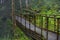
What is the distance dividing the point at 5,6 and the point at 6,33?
4.32m

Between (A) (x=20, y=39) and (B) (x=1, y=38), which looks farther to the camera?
(B) (x=1, y=38)

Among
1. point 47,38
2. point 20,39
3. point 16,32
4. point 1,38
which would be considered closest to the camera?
point 47,38

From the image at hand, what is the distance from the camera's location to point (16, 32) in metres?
14.7

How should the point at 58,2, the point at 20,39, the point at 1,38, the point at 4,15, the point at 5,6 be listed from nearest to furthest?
the point at 20,39
the point at 1,38
the point at 58,2
the point at 4,15
the point at 5,6

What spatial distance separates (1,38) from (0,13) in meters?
3.45

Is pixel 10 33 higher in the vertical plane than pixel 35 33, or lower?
lower

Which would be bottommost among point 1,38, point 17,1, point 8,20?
point 1,38

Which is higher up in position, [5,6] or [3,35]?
[5,6]

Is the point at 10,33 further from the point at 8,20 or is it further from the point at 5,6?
the point at 5,6

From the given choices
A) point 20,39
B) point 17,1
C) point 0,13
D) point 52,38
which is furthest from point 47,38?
point 17,1

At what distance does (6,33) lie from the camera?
17438mm

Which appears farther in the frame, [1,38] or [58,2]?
[58,2]

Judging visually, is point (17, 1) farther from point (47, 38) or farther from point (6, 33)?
point (47, 38)

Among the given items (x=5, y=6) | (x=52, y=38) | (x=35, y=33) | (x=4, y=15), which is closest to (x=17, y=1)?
(x=5, y=6)
